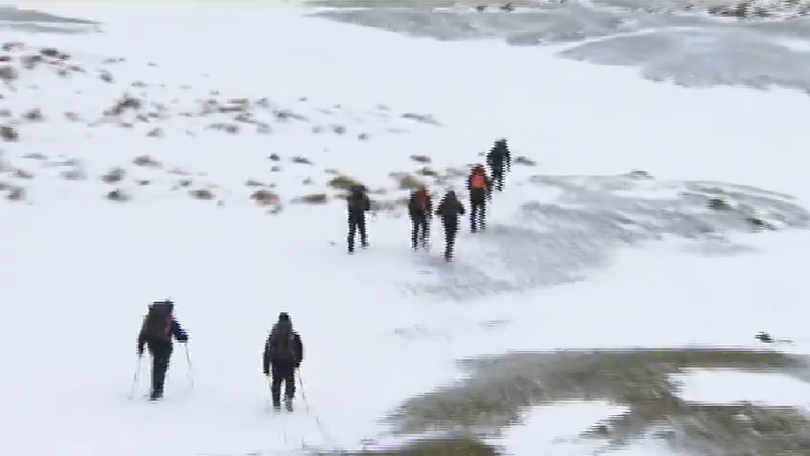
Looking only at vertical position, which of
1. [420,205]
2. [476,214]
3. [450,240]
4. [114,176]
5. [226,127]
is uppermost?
[420,205]

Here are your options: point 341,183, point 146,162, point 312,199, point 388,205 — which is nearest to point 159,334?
point 312,199

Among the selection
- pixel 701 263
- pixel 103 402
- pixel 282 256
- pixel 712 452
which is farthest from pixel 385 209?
pixel 712 452

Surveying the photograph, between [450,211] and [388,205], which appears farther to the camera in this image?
[388,205]

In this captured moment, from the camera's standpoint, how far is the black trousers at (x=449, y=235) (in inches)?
690

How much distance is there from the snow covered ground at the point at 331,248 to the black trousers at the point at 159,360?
0.35 metres

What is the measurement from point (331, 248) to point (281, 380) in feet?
26.1

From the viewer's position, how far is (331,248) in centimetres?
1898

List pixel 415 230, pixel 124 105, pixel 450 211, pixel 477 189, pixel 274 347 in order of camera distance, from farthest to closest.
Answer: pixel 124 105 < pixel 477 189 < pixel 415 230 < pixel 450 211 < pixel 274 347

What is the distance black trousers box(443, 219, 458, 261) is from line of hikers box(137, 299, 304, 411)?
6.91 metres

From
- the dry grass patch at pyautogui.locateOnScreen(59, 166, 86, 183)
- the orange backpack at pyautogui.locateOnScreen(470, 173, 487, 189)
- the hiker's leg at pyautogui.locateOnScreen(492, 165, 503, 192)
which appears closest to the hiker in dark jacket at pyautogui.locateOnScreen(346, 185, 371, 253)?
the orange backpack at pyautogui.locateOnScreen(470, 173, 487, 189)

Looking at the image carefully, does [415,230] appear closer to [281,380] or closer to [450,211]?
[450,211]

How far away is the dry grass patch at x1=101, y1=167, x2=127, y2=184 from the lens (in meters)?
22.9

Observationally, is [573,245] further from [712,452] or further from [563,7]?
[563,7]

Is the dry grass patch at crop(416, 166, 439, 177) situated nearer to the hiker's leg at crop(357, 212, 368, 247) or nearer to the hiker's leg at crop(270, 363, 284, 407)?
the hiker's leg at crop(357, 212, 368, 247)
